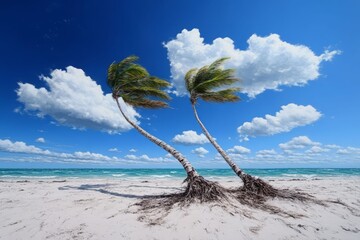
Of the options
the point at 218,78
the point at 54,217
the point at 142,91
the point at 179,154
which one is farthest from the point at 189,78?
the point at 54,217

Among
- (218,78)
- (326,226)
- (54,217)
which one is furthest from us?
(218,78)

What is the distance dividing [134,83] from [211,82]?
3.65 m

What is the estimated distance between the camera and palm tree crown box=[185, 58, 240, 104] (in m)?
9.34

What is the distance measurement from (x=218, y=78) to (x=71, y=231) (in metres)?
7.62

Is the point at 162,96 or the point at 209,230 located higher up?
the point at 162,96

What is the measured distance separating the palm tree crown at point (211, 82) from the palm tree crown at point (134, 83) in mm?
1229

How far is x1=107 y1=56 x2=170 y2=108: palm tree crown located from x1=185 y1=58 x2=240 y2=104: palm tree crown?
1.23m

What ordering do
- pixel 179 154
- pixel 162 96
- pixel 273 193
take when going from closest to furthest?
pixel 273 193 → pixel 179 154 → pixel 162 96

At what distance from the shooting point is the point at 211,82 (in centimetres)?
941

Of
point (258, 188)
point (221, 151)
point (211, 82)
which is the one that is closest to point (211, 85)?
point (211, 82)

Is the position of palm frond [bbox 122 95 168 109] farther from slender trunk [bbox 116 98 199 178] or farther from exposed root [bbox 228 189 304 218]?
exposed root [bbox 228 189 304 218]

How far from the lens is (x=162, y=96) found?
9805mm

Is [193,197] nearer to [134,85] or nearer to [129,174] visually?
[134,85]

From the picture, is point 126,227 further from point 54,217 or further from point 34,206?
point 34,206
